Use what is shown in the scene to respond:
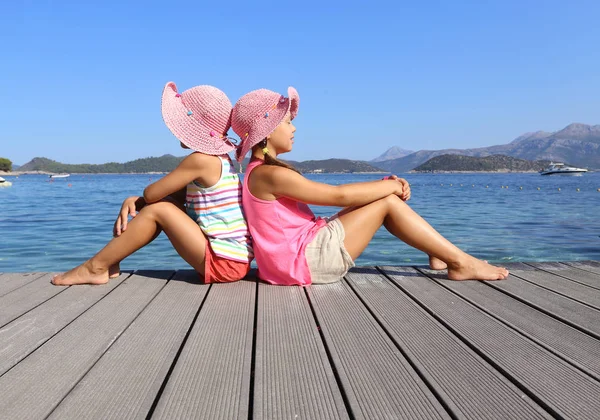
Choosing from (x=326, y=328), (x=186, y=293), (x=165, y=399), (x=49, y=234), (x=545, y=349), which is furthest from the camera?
(x=49, y=234)

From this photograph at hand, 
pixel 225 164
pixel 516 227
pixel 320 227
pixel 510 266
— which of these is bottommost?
pixel 516 227

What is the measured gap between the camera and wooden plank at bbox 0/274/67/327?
256 centimetres

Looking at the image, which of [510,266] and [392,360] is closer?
[392,360]

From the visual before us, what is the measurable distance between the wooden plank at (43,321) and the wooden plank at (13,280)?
380 millimetres

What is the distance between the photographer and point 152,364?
1.88 meters

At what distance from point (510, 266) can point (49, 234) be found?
967 centimetres

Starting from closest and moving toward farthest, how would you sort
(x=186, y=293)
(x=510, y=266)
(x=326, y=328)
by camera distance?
(x=326, y=328)
(x=186, y=293)
(x=510, y=266)

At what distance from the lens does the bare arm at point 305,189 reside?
9.35 ft

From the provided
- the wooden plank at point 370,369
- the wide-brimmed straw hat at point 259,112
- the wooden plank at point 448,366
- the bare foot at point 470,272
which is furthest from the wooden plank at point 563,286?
the wide-brimmed straw hat at point 259,112

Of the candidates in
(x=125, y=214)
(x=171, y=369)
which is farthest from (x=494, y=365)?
(x=125, y=214)

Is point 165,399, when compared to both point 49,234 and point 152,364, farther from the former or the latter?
point 49,234

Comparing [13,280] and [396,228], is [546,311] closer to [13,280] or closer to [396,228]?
[396,228]

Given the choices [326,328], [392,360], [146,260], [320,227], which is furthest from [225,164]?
[146,260]

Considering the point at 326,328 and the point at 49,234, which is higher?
the point at 326,328
